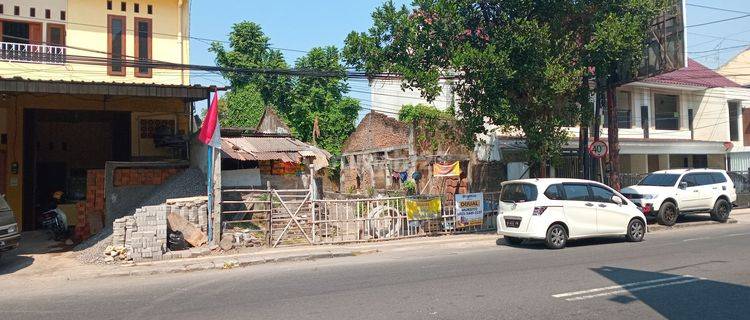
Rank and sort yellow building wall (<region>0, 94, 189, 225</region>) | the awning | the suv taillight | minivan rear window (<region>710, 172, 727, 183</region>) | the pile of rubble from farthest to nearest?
minivan rear window (<region>710, 172, 727, 183</region>), yellow building wall (<region>0, 94, 189, 225</region>), the suv taillight, the pile of rubble, the awning

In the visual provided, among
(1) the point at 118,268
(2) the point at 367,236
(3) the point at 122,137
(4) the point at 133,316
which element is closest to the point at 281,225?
(2) the point at 367,236

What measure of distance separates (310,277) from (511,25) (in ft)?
30.6

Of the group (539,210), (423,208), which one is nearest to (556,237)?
(539,210)

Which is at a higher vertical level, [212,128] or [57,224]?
[212,128]

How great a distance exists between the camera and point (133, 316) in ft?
23.4

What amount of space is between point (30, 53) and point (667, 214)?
68.1 feet

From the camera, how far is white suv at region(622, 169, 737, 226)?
714 inches

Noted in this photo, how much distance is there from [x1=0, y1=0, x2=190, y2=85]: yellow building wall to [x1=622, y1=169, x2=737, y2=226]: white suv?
1608cm

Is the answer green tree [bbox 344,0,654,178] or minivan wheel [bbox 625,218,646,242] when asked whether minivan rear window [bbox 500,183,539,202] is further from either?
minivan wheel [bbox 625,218,646,242]

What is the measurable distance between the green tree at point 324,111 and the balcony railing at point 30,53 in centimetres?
1766

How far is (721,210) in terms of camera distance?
1903cm

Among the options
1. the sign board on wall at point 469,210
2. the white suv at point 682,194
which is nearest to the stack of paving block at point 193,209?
the sign board on wall at point 469,210

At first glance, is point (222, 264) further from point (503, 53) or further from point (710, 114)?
point (710, 114)

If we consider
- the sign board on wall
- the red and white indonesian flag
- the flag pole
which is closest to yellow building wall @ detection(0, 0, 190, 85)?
the red and white indonesian flag
